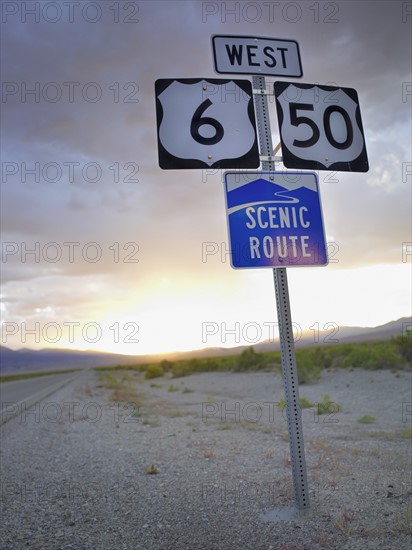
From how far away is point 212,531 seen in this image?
4141 millimetres

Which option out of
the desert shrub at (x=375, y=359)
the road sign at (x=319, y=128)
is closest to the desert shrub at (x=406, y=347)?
the desert shrub at (x=375, y=359)

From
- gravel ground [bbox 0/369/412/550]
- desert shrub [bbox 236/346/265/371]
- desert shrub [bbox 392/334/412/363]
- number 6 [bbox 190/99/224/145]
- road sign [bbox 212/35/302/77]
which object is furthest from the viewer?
desert shrub [bbox 236/346/265/371]

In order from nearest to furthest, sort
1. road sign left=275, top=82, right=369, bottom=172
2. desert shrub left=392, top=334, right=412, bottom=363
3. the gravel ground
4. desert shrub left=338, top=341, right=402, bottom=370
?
1. the gravel ground
2. road sign left=275, top=82, right=369, bottom=172
3. desert shrub left=392, top=334, right=412, bottom=363
4. desert shrub left=338, top=341, right=402, bottom=370

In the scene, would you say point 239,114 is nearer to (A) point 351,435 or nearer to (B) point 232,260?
(B) point 232,260

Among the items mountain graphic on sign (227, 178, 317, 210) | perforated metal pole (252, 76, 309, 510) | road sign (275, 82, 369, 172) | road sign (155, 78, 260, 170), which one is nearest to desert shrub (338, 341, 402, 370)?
road sign (275, 82, 369, 172)

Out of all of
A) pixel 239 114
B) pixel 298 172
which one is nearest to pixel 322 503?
pixel 298 172

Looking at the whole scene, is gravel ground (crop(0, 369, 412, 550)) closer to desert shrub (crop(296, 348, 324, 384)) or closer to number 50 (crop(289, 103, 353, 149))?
number 50 (crop(289, 103, 353, 149))

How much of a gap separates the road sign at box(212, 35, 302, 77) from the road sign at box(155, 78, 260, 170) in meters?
0.26

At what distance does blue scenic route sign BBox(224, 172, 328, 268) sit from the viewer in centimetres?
444

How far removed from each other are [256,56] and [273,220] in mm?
1964

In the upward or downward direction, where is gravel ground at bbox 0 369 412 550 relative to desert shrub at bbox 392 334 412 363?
downward

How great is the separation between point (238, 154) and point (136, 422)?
840cm

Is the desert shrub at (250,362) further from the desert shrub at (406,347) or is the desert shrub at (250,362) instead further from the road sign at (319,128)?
the road sign at (319,128)

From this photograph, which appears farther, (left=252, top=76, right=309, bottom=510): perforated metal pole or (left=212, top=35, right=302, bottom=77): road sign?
(left=212, top=35, right=302, bottom=77): road sign
